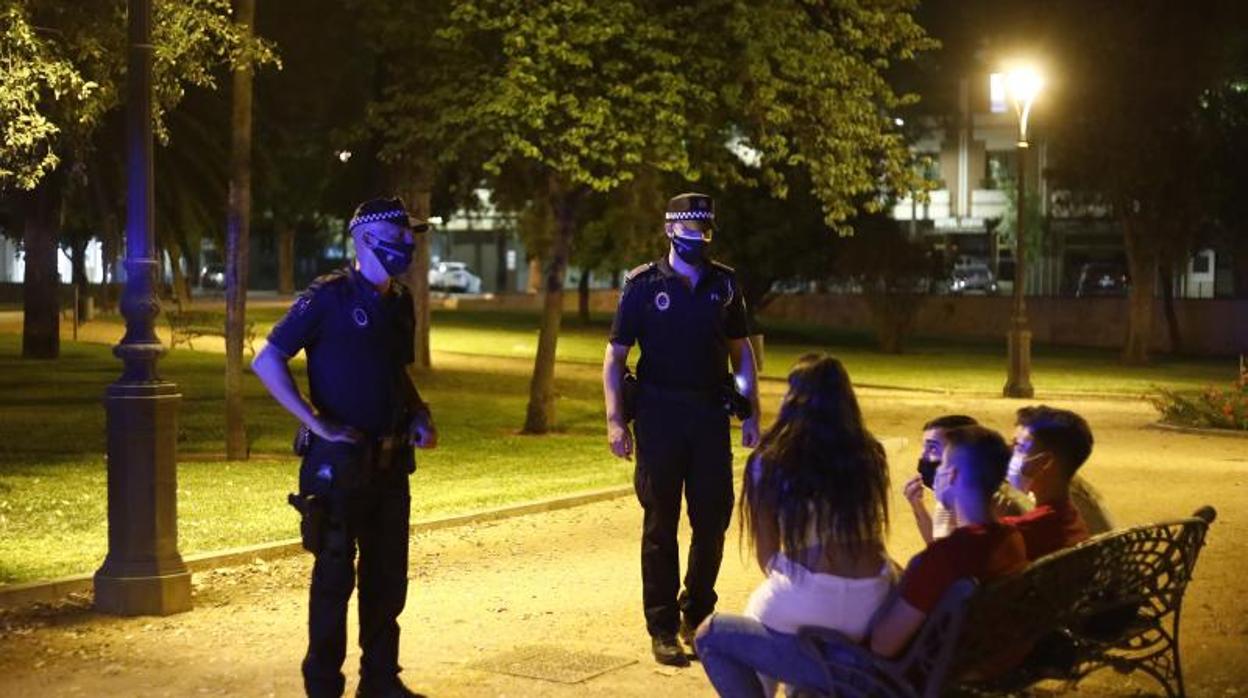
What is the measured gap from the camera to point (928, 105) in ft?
265

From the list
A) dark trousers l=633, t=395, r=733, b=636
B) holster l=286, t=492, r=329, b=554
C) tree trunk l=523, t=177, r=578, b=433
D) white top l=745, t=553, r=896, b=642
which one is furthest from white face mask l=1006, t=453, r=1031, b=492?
tree trunk l=523, t=177, r=578, b=433

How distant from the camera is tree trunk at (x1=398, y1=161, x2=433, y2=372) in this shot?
26.5m

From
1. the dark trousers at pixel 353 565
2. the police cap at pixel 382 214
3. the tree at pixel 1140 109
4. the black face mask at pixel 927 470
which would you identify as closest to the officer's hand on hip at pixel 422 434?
the dark trousers at pixel 353 565

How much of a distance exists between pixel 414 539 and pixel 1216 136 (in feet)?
135

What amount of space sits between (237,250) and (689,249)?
9837 millimetres

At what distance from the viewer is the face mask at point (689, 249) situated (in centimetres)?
772

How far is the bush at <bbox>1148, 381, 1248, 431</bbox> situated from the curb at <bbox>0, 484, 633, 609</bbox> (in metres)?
9.50

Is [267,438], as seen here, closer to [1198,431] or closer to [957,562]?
[1198,431]

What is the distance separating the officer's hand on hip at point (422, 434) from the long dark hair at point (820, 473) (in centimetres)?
141

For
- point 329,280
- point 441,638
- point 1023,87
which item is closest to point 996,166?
point 1023,87

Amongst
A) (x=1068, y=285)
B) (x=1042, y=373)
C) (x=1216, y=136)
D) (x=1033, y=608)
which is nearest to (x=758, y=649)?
(x=1033, y=608)

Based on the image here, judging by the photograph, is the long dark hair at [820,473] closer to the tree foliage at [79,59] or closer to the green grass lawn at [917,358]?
the tree foliage at [79,59]

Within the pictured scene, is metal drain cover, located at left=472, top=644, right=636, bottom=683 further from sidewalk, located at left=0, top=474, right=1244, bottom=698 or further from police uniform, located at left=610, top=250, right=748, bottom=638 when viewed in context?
police uniform, located at left=610, top=250, right=748, bottom=638

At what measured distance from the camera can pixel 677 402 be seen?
25.2 ft
